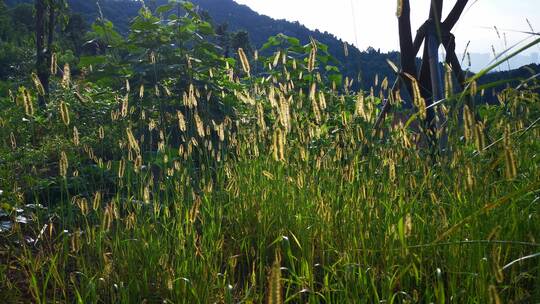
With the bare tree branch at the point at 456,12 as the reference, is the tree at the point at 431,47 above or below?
below

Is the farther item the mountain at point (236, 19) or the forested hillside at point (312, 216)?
the mountain at point (236, 19)

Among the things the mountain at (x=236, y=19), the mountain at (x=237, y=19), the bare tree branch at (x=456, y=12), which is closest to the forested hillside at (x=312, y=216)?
the bare tree branch at (x=456, y=12)

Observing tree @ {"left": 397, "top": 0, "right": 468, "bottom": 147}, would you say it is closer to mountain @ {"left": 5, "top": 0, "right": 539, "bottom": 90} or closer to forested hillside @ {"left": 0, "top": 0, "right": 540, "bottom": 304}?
forested hillside @ {"left": 0, "top": 0, "right": 540, "bottom": 304}

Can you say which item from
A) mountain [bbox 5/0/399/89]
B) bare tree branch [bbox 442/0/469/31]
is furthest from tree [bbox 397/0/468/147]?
mountain [bbox 5/0/399/89]

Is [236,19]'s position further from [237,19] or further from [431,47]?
[431,47]

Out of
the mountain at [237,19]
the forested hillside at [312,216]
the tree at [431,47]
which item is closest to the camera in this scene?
the forested hillside at [312,216]

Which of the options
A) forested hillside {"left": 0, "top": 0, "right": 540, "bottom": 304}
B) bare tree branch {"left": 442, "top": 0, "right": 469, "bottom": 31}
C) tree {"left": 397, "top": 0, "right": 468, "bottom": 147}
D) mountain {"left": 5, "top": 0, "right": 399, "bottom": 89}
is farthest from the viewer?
mountain {"left": 5, "top": 0, "right": 399, "bottom": 89}

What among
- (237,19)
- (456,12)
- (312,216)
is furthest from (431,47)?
(237,19)

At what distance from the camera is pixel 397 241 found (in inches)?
74.3

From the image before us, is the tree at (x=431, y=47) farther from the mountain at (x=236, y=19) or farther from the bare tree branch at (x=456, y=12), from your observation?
the mountain at (x=236, y=19)

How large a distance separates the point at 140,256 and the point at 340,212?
0.75 metres

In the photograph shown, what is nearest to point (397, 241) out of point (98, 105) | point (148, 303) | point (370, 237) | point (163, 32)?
point (370, 237)

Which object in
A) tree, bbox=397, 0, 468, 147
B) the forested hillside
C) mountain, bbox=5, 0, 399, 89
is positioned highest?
mountain, bbox=5, 0, 399, 89

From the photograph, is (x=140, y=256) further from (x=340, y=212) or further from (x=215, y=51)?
(x=215, y=51)
